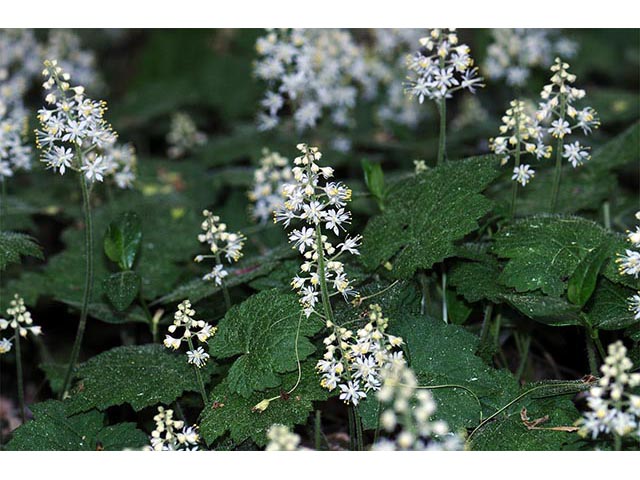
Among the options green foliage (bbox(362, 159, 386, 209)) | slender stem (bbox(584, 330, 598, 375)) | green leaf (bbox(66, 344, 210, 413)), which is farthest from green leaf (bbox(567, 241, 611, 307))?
green leaf (bbox(66, 344, 210, 413))

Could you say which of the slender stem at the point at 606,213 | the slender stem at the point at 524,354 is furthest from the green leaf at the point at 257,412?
the slender stem at the point at 606,213

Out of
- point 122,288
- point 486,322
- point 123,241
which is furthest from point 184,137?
point 486,322

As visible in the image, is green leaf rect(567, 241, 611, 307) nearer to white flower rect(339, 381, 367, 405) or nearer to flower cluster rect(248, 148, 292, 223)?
white flower rect(339, 381, 367, 405)

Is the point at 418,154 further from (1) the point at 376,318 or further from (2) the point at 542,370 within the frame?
(1) the point at 376,318

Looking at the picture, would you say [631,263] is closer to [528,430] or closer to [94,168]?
[528,430]
